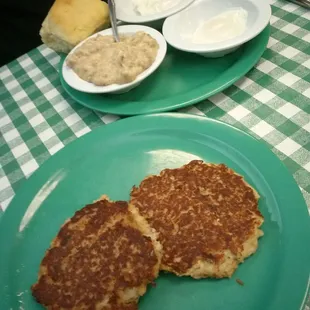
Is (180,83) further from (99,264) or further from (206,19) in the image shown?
(99,264)

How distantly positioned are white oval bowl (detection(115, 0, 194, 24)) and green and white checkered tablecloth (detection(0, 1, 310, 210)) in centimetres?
48

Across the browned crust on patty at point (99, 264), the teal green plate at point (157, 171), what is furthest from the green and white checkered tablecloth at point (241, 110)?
the browned crust on patty at point (99, 264)

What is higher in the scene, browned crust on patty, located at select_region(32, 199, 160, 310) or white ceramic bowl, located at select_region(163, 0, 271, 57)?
white ceramic bowl, located at select_region(163, 0, 271, 57)

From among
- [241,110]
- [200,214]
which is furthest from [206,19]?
[200,214]

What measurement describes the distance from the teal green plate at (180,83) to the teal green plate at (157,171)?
103 millimetres

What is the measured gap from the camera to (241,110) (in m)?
1.49

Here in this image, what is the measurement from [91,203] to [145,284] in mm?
402

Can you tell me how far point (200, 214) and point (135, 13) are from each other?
1.36 meters

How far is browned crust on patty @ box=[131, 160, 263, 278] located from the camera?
1.02 m

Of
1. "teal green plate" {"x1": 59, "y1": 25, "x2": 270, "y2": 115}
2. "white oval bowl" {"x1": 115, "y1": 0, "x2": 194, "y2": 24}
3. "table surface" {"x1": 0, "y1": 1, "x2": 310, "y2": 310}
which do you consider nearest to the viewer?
"table surface" {"x1": 0, "y1": 1, "x2": 310, "y2": 310}

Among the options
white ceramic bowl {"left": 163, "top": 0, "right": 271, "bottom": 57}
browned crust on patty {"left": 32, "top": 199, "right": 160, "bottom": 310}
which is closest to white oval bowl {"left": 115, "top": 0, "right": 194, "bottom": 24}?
white ceramic bowl {"left": 163, "top": 0, "right": 271, "bottom": 57}

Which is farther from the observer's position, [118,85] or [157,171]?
[118,85]

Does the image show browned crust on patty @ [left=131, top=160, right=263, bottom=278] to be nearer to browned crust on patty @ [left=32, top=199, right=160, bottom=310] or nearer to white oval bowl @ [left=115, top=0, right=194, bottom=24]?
browned crust on patty @ [left=32, top=199, right=160, bottom=310]

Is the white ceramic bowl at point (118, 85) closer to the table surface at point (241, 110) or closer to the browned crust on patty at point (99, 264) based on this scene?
the table surface at point (241, 110)
